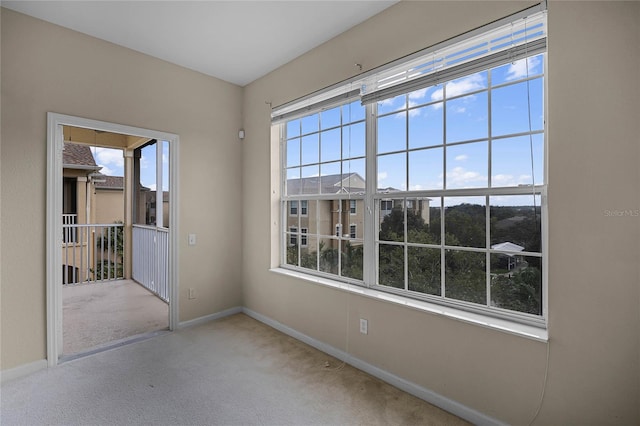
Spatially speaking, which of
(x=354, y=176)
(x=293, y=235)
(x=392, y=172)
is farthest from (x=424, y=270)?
(x=293, y=235)

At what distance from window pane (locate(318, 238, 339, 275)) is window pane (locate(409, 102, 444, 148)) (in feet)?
3.75

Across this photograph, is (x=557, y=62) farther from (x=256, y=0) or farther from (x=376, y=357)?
(x=376, y=357)

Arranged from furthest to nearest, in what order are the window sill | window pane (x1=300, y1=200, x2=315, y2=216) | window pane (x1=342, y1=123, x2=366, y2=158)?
window pane (x1=300, y1=200, x2=315, y2=216), window pane (x1=342, y1=123, x2=366, y2=158), the window sill

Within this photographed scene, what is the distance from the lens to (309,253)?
122 inches

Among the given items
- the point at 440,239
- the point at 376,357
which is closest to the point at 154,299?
the point at 376,357

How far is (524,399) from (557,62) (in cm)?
181

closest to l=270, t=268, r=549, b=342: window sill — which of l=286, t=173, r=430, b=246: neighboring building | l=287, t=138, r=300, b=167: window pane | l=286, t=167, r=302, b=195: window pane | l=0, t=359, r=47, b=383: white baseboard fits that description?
l=286, t=173, r=430, b=246: neighboring building

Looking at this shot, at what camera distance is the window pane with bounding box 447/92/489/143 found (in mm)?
1926

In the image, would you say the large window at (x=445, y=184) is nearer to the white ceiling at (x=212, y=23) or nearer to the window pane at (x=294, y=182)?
the window pane at (x=294, y=182)

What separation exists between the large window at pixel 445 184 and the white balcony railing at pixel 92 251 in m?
4.37

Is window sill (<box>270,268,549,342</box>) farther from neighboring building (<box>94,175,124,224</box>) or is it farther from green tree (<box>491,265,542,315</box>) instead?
neighboring building (<box>94,175,124,224</box>)

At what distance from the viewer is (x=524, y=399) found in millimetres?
1646

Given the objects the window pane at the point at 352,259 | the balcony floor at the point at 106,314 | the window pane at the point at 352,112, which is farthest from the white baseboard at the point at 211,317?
the window pane at the point at 352,112

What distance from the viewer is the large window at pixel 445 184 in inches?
68.9
